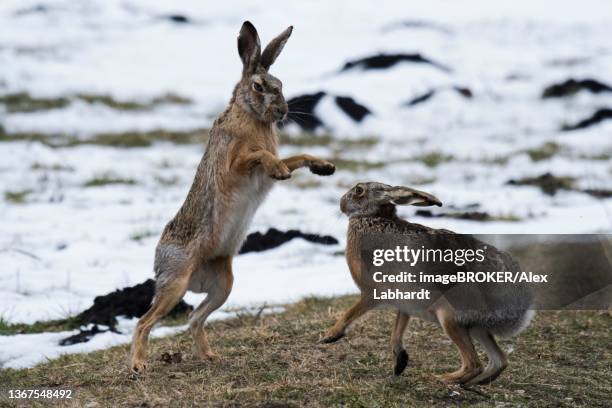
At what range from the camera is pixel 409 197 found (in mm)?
5605

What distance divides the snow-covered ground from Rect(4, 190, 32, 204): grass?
0.16ft

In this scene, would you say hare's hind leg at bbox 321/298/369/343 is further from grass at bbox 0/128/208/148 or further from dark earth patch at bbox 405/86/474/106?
dark earth patch at bbox 405/86/474/106

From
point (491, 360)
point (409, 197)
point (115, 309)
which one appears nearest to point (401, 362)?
point (491, 360)

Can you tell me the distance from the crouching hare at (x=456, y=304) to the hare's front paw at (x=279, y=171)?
640 millimetres

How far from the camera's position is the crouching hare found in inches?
198

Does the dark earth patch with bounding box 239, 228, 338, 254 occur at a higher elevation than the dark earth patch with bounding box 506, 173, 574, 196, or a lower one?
lower

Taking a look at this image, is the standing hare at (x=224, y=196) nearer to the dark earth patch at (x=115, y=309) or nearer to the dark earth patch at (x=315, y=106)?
the dark earth patch at (x=115, y=309)

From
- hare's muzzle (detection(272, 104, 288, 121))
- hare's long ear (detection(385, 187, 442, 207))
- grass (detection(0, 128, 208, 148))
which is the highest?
grass (detection(0, 128, 208, 148))

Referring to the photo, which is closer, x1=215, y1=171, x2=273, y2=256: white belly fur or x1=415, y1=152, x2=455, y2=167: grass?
x1=215, y1=171, x2=273, y2=256: white belly fur

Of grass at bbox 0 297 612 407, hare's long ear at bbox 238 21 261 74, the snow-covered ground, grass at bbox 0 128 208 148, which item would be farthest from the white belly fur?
grass at bbox 0 128 208 148

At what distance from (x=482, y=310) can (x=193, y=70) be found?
17.5 metres

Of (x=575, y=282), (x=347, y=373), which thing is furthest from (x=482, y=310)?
(x=575, y=282)

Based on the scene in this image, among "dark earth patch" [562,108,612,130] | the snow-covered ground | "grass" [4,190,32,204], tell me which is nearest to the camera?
the snow-covered ground

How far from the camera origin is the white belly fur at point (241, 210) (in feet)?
20.7
